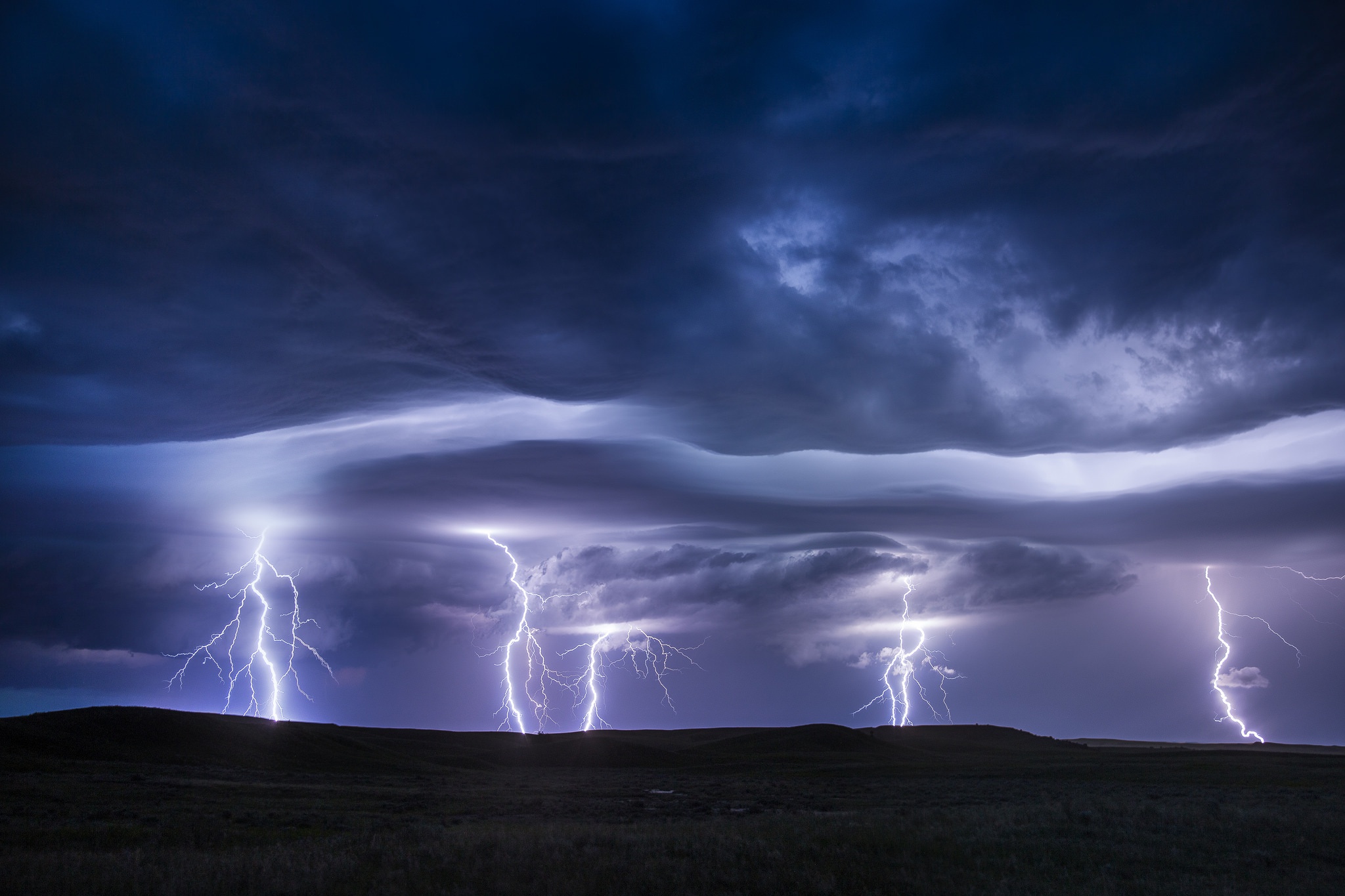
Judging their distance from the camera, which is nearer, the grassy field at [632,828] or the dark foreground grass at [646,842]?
the dark foreground grass at [646,842]

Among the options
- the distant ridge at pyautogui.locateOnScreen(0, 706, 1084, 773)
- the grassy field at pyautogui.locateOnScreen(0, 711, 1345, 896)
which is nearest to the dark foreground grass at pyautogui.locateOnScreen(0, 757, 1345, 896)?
the grassy field at pyautogui.locateOnScreen(0, 711, 1345, 896)

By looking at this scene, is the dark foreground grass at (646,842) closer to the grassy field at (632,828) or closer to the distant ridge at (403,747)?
the grassy field at (632,828)

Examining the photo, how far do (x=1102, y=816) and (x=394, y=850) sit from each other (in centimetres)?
2005

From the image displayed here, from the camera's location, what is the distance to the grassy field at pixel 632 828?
13984mm

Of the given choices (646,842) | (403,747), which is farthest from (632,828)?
(403,747)

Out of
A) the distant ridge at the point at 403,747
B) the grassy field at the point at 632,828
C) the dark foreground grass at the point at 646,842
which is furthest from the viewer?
the distant ridge at the point at 403,747

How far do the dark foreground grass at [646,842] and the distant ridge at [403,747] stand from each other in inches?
637

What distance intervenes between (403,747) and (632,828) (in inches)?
2654

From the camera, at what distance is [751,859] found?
52.3 ft

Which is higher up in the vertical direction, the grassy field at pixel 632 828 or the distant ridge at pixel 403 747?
the grassy field at pixel 632 828

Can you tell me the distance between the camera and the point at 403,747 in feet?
265

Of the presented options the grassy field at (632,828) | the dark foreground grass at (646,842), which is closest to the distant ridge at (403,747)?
the grassy field at (632,828)

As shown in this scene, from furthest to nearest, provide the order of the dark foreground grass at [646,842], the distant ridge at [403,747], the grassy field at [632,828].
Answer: the distant ridge at [403,747]
the grassy field at [632,828]
the dark foreground grass at [646,842]

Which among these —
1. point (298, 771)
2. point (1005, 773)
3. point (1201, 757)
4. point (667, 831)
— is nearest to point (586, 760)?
point (298, 771)
